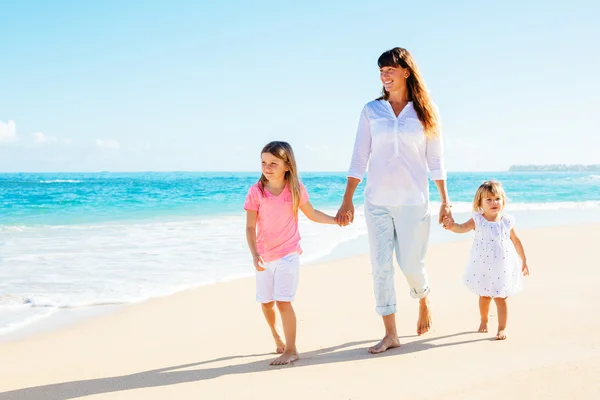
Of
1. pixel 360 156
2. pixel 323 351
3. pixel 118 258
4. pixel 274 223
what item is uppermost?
pixel 360 156

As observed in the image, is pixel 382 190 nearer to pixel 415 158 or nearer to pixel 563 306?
pixel 415 158

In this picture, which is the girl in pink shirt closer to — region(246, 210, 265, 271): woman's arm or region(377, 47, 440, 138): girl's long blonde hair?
region(246, 210, 265, 271): woman's arm

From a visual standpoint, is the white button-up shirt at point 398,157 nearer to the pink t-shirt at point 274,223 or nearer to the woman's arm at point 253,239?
the pink t-shirt at point 274,223

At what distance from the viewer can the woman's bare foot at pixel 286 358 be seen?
350 centimetres

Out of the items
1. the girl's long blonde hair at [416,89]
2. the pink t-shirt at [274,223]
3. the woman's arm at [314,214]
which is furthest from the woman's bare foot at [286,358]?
the girl's long blonde hair at [416,89]

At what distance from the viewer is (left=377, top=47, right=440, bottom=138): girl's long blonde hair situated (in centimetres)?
380

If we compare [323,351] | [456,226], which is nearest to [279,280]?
[323,351]

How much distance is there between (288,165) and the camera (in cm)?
375

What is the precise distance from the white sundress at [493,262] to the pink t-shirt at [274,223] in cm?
136

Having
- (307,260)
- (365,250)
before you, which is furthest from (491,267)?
(365,250)

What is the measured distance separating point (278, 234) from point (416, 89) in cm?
137

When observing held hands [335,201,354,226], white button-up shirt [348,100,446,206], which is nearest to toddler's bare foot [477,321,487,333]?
white button-up shirt [348,100,446,206]

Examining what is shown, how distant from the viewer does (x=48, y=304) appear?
17.5 ft

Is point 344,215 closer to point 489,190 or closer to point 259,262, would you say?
point 259,262
